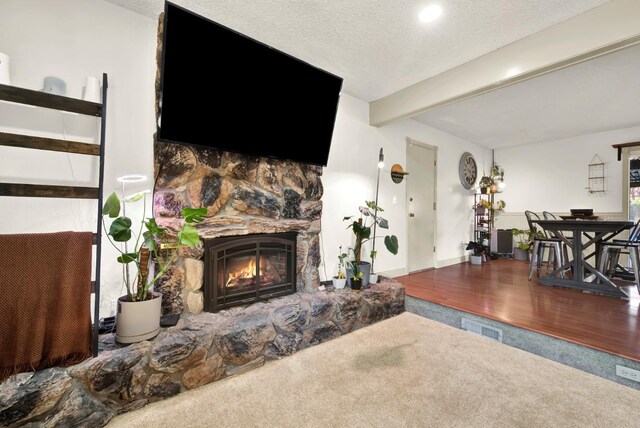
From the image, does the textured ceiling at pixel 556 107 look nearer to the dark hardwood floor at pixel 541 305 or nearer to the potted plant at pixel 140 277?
the dark hardwood floor at pixel 541 305

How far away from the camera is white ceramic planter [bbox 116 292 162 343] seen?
1.66 m

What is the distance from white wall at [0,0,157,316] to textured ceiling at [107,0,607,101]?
29 centimetres

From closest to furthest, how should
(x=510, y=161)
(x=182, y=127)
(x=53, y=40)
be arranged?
(x=53, y=40) < (x=182, y=127) < (x=510, y=161)

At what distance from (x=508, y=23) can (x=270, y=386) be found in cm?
334

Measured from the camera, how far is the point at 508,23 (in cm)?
221

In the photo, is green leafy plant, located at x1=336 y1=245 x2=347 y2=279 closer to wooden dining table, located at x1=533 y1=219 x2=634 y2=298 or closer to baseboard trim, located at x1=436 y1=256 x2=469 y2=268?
baseboard trim, located at x1=436 y1=256 x2=469 y2=268

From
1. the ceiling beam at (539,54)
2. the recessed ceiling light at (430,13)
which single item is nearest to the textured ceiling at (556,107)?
the ceiling beam at (539,54)

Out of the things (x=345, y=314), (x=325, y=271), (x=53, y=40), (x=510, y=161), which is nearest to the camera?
(x=53, y=40)

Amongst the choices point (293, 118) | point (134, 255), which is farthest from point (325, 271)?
point (134, 255)

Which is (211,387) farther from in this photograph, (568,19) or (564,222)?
(564,222)

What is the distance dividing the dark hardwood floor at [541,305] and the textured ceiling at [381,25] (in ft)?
8.25

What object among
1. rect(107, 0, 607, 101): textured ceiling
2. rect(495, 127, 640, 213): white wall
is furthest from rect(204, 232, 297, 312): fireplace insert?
A: rect(495, 127, 640, 213): white wall

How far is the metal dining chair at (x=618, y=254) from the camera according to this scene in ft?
9.80

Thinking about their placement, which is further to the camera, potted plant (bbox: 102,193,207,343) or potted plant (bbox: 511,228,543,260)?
potted plant (bbox: 511,228,543,260)
